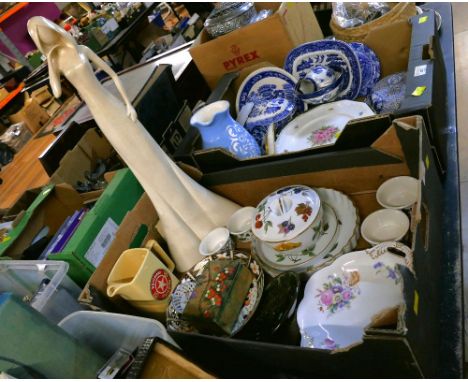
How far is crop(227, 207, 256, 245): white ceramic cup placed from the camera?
0.95m

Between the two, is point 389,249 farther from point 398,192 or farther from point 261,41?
point 261,41

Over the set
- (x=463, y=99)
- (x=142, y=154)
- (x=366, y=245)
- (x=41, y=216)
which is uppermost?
(x=142, y=154)

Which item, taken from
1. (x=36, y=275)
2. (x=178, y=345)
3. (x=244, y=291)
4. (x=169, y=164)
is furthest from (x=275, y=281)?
(x=36, y=275)

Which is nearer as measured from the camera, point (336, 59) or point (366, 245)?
point (366, 245)

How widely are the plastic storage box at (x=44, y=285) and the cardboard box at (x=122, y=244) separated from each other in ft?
0.30

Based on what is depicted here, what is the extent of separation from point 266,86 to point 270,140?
0.27 metres

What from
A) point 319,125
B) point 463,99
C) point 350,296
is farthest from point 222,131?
point 463,99

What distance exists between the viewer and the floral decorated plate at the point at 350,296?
0.69 metres

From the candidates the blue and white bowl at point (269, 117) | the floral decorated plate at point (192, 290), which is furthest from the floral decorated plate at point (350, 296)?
the blue and white bowl at point (269, 117)

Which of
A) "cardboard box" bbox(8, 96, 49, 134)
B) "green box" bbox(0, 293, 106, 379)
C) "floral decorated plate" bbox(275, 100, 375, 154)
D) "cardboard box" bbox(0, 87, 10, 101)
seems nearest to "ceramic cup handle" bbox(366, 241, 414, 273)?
"floral decorated plate" bbox(275, 100, 375, 154)

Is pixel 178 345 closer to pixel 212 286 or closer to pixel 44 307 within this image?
pixel 212 286

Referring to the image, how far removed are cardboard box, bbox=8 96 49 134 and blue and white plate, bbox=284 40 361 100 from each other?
156 inches

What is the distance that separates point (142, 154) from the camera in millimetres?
886

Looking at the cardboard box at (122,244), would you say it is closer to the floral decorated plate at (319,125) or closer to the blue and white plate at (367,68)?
the floral decorated plate at (319,125)
